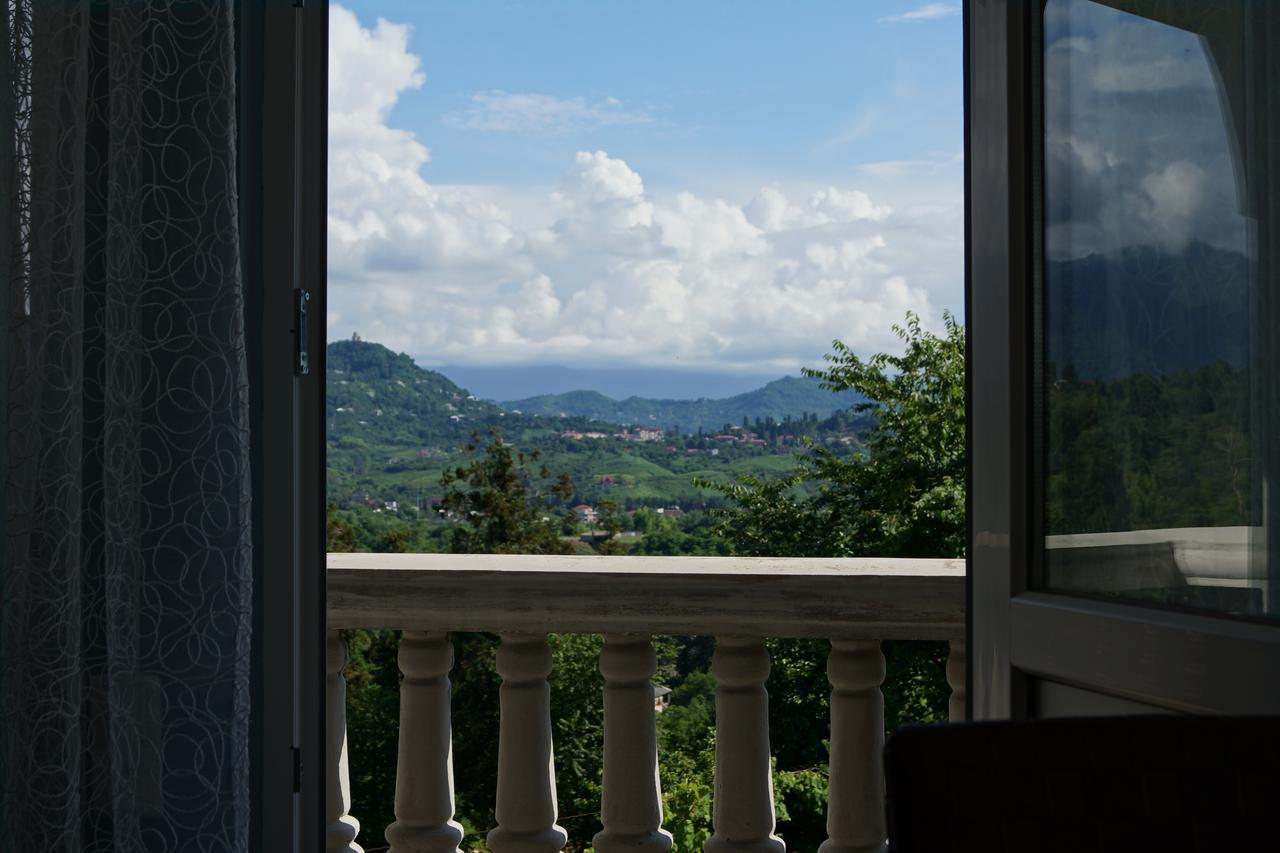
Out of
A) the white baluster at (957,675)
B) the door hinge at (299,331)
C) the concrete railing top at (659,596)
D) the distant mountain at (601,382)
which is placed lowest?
the white baluster at (957,675)

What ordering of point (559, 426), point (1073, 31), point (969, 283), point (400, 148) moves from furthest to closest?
point (400, 148) < point (559, 426) < point (969, 283) < point (1073, 31)

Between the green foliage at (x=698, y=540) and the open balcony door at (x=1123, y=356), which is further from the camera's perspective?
the green foliage at (x=698, y=540)

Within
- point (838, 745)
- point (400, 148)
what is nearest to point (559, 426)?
point (400, 148)

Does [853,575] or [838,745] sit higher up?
[853,575]

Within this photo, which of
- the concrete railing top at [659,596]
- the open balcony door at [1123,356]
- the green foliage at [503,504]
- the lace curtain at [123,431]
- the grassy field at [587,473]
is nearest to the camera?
the open balcony door at [1123,356]

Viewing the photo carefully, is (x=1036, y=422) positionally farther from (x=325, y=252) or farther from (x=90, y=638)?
(x=90, y=638)

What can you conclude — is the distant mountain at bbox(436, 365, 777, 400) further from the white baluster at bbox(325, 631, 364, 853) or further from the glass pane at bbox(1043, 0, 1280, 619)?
the glass pane at bbox(1043, 0, 1280, 619)

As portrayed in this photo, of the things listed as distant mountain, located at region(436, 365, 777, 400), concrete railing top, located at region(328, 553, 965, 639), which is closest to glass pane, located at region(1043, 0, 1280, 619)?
concrete railing top, located at region(328, 553, 965, 639)

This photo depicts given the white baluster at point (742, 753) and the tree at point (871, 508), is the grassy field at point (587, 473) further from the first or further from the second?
the white baluster at point (742, 753)

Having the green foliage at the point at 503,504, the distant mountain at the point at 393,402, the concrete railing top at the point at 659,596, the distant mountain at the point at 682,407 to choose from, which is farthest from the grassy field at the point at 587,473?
the concrete railing top at the point at 659,596

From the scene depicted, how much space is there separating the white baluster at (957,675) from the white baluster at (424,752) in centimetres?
81

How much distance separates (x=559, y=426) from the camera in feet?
65.4

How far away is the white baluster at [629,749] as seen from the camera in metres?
1.78

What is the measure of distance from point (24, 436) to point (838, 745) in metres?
1.25
